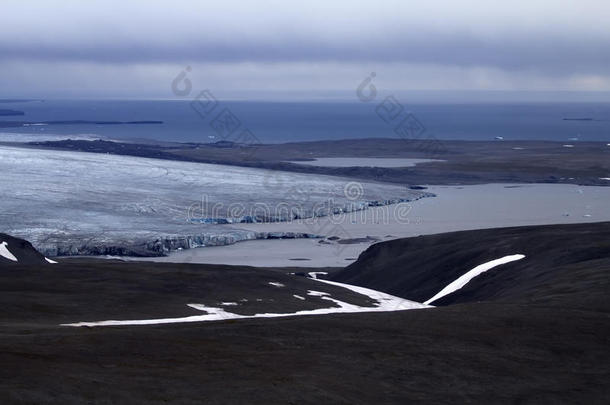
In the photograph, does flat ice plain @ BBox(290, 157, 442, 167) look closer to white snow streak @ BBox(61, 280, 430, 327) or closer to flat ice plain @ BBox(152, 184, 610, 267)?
flat ice plain @ BBox(152, 184, 610, 267)

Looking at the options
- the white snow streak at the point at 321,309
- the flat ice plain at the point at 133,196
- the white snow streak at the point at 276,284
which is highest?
the flat ice plain at the point at 133,196

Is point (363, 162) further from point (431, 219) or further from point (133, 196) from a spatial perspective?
point (133, 196)

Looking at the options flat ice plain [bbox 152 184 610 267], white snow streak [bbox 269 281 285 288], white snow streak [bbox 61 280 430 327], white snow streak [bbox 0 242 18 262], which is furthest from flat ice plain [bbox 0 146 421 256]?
white snow streak [bbox 61 280 430 327]

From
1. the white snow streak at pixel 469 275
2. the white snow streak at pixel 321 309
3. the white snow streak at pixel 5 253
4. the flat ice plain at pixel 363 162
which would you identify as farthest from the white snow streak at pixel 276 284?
the flat ice plain at pixel 363 162

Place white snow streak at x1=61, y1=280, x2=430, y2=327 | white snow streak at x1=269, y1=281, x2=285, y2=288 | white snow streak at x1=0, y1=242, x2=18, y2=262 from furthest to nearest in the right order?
white snow streak at x1=0, y1=242, x2=18, y2=262 → white snow streak at x1=269, y1=281, x2=285, y2=288 → white snow streak at x1=61, y1=280, x2=430, y2=327

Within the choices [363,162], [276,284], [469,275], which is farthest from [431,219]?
[363,162]

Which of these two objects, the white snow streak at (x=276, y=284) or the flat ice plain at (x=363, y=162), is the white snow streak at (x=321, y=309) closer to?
the white snow streak at (x=276, y=284)
